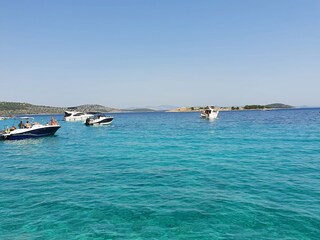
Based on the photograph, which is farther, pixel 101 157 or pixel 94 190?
pixel 101 157

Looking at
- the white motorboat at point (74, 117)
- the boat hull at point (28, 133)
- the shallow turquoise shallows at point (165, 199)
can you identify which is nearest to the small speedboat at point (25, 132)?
the boat hull at point (28, 133)

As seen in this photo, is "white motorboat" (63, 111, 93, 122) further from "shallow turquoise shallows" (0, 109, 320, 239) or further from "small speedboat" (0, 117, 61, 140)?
"shallow turquoise shallows" (0, 109, 320, 239)

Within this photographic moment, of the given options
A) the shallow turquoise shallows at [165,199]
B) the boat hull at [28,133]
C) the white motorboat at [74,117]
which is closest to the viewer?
the shallow turquoise shallows at [165,199]

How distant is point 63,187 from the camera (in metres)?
15.6

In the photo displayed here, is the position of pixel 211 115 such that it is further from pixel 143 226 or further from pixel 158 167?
pixel 143 226

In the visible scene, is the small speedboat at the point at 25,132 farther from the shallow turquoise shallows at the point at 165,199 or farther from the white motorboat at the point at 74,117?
the white motorboat at the point at 74,117

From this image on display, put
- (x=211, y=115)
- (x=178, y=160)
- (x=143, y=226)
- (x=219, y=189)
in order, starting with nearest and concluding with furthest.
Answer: (x=143, y=226), (x=219, y=189), (x=178, y=160), (x=211, y=115)

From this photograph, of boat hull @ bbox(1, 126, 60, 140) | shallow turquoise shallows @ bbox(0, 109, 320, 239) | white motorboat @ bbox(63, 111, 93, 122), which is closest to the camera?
shallow turquoise shallows @ bbox(0, 109, 320, 239)

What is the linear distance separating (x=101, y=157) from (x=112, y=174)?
773 cm

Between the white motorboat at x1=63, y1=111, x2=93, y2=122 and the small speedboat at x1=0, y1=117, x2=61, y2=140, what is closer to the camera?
the small speedboat at x1=0, y1=117, x2=61, y2=140

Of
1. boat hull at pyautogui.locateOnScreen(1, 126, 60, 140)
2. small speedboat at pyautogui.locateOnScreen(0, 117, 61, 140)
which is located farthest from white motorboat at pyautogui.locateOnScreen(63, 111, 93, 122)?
small speedboat at pyautogui.locateOnScreen(0, 117, 61, 140)

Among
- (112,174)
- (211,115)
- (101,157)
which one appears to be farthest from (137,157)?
(211,115)

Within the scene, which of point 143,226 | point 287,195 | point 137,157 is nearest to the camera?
A: point 143,226

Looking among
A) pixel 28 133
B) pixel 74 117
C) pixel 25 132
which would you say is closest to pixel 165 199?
pixel 25 132
